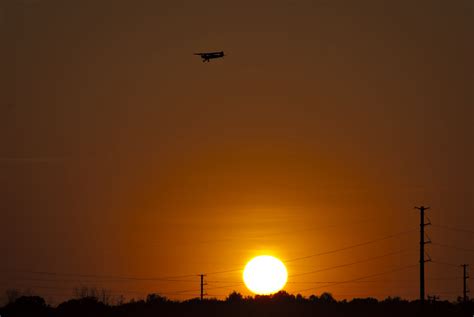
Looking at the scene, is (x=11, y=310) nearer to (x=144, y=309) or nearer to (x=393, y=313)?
(x=144, y=309)

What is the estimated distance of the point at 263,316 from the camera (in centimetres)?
14788

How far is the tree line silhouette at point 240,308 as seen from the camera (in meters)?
146

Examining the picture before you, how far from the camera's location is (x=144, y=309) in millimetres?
151500

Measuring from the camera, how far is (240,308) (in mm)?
152250

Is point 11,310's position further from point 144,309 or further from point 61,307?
point 144,309

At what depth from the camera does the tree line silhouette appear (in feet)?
478

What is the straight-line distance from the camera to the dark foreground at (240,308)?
478 feet

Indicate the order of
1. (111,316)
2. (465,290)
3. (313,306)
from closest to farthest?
1. (111,316)
2. (313,306)
3. (465,290)

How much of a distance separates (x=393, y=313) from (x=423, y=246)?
21.3 metres

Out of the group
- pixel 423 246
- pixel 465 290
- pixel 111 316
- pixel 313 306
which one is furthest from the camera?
pixel 465 290

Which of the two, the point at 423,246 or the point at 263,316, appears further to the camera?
the point at 263,316

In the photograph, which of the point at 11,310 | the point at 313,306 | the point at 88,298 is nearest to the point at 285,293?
the point at 313,306

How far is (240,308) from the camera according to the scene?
152250 millimetres

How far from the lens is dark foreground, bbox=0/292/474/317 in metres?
146
